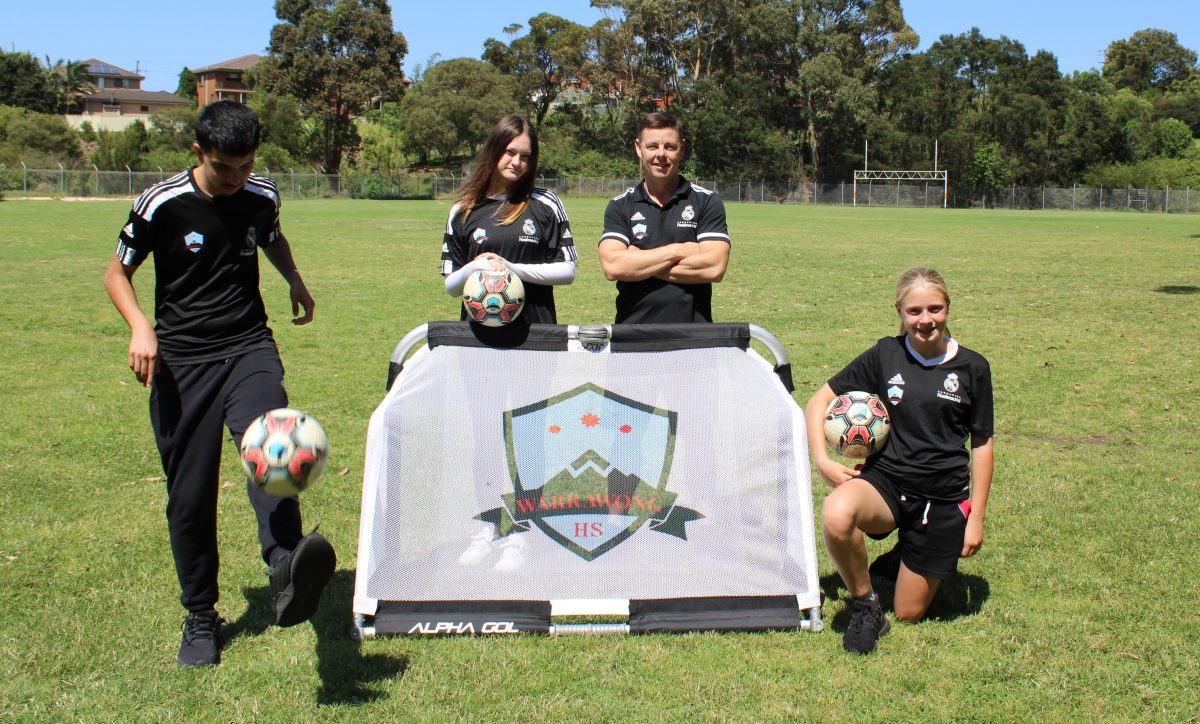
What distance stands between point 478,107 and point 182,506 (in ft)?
255

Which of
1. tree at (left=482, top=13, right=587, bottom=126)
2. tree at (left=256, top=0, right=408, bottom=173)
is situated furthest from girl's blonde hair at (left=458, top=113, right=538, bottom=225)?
tree at (left=482, top=13, right=587, bottom=126)

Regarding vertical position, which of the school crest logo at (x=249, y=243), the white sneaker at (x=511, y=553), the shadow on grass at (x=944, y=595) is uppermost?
the school crest logo at (x=249, y=243)

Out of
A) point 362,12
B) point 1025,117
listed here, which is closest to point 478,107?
point 362,12

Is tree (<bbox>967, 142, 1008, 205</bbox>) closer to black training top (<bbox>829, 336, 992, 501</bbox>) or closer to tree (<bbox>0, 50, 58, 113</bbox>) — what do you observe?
black training top (<bbox>829, 336, 992, 501</bbox>)

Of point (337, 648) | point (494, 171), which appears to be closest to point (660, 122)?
point (494, 171)

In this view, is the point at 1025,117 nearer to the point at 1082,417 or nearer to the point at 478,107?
the point at 478,107

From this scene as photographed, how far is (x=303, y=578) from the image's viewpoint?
3.90 metres

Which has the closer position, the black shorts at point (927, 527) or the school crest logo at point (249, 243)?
the school crest logo at point (249, 243)

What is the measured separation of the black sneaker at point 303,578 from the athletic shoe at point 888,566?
2.67 m

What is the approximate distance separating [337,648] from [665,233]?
2512 millimetres

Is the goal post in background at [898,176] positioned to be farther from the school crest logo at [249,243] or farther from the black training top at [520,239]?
the school crest logo at [249,243]

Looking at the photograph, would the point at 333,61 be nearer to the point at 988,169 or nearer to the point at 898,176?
the point at 898,176

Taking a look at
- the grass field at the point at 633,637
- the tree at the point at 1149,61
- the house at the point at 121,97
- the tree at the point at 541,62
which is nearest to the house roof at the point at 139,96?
the house at the point at 121,97

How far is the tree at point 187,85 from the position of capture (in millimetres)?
155000
